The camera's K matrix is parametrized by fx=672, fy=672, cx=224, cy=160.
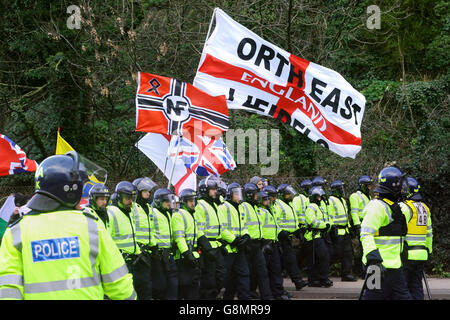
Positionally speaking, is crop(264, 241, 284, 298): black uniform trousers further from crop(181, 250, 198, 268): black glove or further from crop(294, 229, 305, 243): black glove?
crop(181, 250, 198, 268): black glove

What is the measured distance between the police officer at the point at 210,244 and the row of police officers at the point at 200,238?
17 mm

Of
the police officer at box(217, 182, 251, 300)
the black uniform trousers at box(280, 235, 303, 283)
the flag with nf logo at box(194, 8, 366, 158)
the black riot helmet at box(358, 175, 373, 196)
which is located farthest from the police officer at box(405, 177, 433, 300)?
the black riot helmet at box(358, 175, 373, 196)

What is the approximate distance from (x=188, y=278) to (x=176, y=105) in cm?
300

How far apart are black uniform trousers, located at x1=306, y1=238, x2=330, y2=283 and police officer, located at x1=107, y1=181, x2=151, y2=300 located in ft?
17.5

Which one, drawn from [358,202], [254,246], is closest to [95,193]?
[254,246]

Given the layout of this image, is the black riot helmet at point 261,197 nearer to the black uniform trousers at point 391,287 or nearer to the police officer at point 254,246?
the police officer at point 254,246

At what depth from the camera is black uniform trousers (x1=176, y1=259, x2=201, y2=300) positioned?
10871 mm

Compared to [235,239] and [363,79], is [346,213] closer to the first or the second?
[235,239]

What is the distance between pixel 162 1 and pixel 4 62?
17.4 feet

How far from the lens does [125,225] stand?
382 inches

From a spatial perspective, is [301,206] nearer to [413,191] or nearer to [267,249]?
[267,249]
